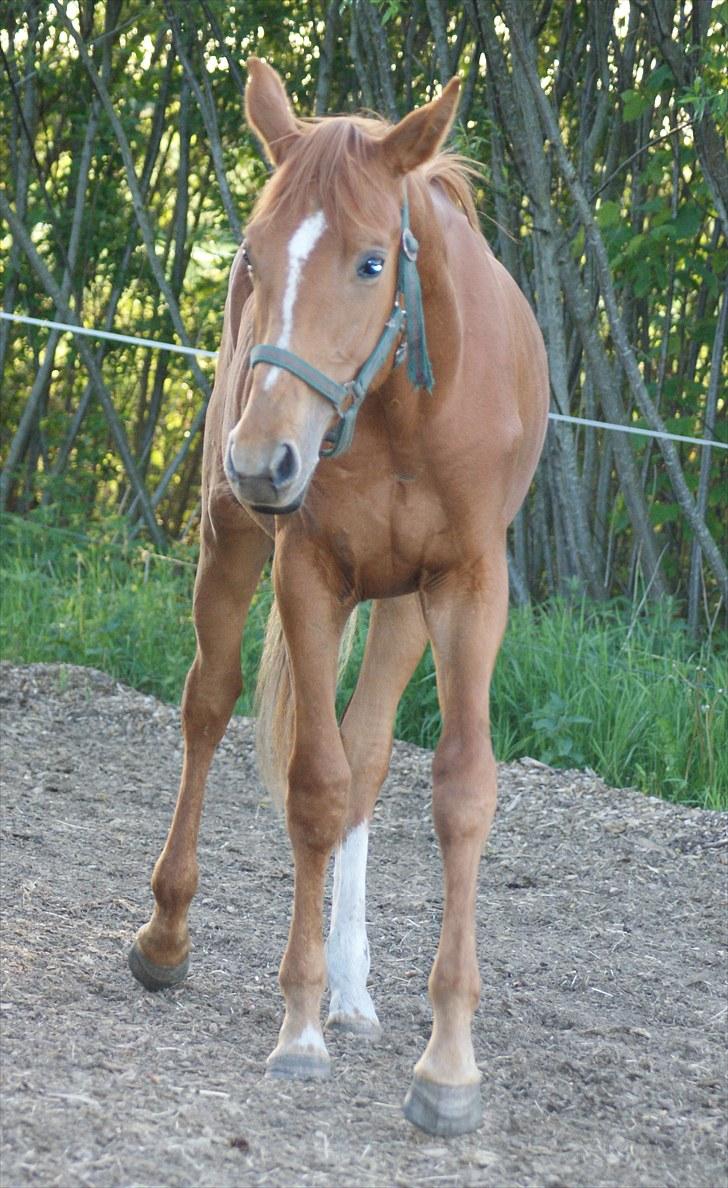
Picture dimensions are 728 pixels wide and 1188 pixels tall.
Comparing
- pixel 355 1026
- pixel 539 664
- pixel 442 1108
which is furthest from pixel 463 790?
pixel 539 664

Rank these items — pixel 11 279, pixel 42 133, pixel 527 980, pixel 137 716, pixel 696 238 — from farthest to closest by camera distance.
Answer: pixel 42 133 < pixel 11 279 < pixel 696 238 < pixel 137 716 < pixel 527 980

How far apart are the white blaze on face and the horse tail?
115cm

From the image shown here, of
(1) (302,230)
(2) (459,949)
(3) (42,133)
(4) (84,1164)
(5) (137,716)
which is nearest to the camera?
(4) (84,1164)

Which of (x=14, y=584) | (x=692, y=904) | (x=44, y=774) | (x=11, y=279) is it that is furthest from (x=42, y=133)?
(x=692, y=904)

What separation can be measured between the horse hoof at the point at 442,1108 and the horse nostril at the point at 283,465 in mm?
1076

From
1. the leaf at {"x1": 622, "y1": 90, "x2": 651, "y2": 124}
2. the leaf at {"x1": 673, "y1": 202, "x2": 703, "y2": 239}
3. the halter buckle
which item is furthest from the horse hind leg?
the leaf at {"x1": 673, "y1": 202, "x2": 703, "y2": 239}

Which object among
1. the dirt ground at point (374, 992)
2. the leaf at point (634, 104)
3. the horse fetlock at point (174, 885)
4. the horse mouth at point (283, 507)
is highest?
the leaf at point (634, 104)

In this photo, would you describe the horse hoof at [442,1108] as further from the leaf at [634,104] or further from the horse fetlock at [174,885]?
the leaf at [634,104]

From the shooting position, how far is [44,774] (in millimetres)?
5250

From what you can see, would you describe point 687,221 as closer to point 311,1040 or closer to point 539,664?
point 539,664

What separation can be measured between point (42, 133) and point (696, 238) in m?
4.66

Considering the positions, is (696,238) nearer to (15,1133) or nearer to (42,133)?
(42,133)

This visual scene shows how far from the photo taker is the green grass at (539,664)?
5.35 m

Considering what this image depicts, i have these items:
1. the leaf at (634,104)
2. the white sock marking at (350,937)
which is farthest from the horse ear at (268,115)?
the leaf at (634,104)
